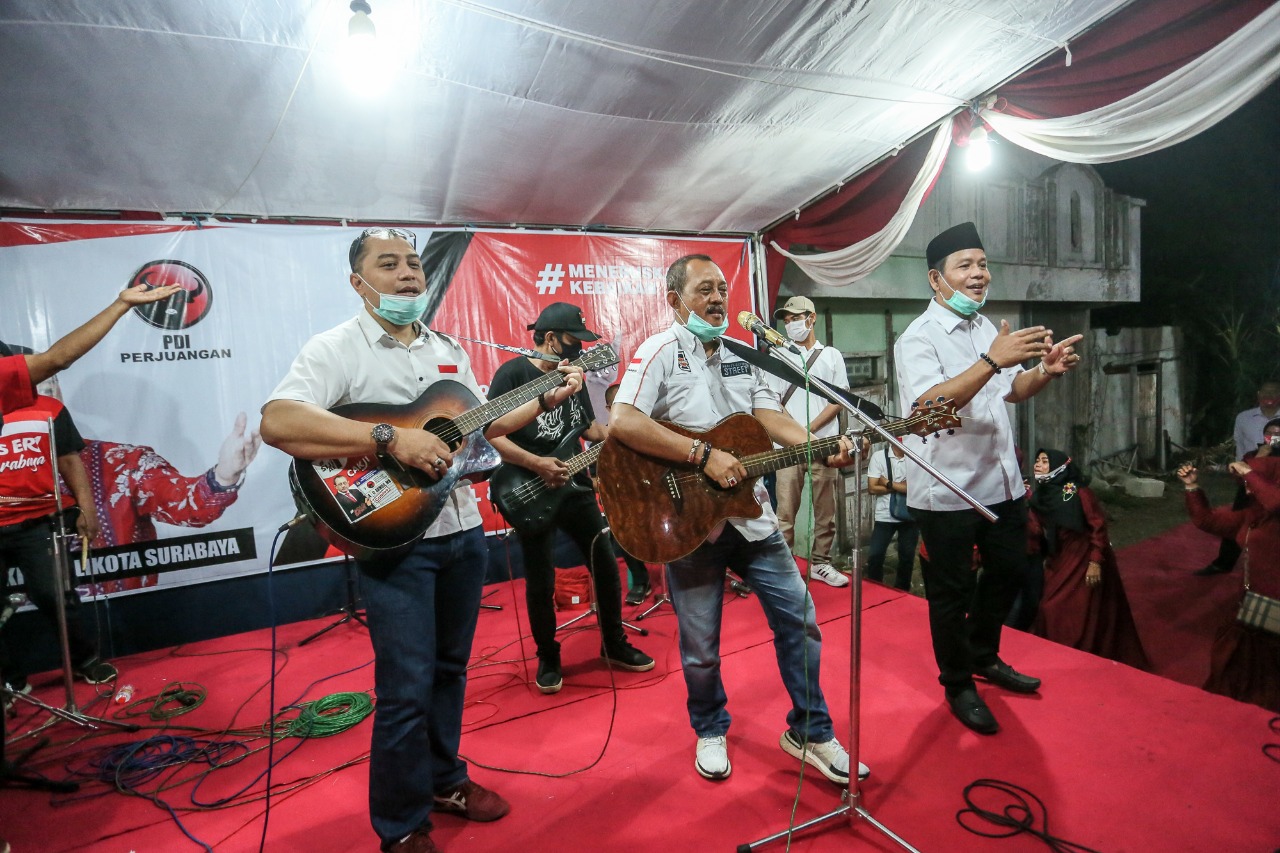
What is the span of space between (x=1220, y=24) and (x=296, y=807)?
18.3 ft

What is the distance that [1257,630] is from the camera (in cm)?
318

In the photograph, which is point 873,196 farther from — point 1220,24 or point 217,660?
point 217,660

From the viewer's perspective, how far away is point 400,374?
216 cm

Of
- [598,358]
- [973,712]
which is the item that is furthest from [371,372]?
[973,712]

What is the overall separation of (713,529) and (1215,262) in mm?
19725

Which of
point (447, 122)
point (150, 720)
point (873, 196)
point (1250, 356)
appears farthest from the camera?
point (1250, 356)

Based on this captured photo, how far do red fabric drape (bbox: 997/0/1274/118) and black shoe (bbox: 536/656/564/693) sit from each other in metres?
4.60

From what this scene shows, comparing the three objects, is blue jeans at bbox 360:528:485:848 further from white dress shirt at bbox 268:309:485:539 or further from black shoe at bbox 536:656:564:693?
black shoe at bbox 536:656:564:693

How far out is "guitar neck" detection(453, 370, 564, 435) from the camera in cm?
225

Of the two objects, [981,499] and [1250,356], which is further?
[1250,356]

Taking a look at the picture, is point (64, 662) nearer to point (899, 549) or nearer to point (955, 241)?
point (955, 241)

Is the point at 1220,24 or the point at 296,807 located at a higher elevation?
the point at 1220,24

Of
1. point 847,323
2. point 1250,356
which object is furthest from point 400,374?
point 1250,356

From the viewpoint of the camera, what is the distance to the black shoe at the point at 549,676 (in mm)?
3467
